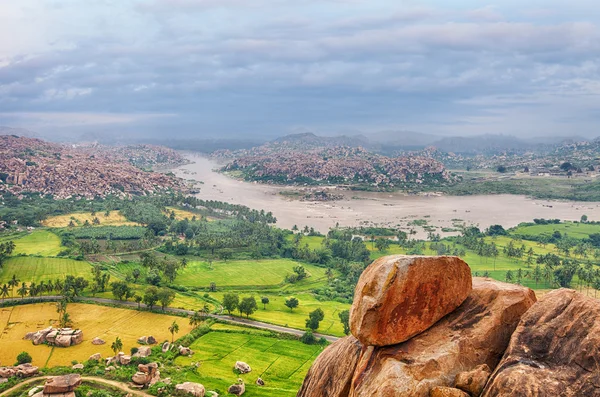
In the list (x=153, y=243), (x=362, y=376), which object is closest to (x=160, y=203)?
(x=153, y=243)

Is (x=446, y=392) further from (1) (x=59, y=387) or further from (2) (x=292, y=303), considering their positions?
(2) (x=292, y=303)

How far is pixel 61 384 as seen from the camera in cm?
2972

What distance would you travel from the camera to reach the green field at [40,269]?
59.0 m

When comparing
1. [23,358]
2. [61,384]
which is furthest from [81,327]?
[61,384]

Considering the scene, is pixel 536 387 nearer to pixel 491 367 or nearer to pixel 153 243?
pixel 491 367

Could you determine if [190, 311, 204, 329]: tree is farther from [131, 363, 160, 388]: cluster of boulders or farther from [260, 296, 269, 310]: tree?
[131, 363, 160, 388]: cluster of boulders

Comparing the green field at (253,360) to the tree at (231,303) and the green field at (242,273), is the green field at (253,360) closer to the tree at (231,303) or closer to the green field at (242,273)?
the tree at (231,303)

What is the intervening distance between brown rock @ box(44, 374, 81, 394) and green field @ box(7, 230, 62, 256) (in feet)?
159

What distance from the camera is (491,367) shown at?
31.3 ft

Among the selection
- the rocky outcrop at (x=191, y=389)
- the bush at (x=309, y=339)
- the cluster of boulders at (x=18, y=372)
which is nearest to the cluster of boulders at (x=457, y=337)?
the rocky outcrop at (x=191, y=389)

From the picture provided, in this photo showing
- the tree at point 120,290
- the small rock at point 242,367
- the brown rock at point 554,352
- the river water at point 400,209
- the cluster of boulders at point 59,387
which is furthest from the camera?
the river water at point 400,209

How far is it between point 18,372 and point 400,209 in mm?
109050

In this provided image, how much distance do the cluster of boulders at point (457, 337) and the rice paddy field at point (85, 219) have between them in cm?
9745

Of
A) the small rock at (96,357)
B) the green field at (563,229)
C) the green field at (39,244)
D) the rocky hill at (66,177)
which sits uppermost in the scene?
the rocky hill at (66,177)
